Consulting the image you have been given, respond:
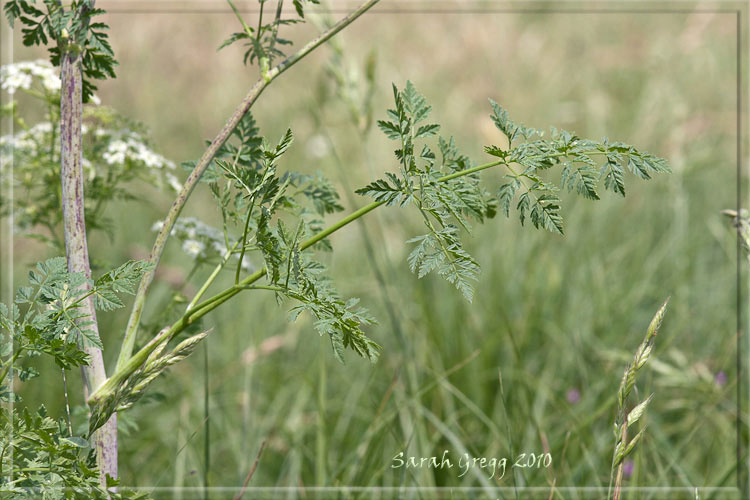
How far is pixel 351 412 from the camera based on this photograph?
274cm

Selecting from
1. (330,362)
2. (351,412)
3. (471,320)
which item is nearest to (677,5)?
(471,320)

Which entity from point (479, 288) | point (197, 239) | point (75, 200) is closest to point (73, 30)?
point (75, 200)

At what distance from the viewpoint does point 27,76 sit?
158 centimetres

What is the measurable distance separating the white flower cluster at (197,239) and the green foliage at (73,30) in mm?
452

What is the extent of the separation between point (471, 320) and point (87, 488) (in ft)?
8.09

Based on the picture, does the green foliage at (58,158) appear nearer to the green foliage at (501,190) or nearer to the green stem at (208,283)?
the green stem at (208,283)

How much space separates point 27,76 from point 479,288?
8.58 ft

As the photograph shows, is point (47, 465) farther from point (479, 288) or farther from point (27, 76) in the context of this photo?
point (479, 288)

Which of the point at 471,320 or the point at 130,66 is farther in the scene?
the point at 130,66

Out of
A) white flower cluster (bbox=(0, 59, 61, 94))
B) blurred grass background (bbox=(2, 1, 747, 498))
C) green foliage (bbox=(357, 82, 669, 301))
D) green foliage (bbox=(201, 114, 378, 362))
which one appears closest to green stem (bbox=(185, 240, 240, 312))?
green foliage (bbox=(201, 114, 378, 362))

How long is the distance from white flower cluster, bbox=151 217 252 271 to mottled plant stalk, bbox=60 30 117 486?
40 cm

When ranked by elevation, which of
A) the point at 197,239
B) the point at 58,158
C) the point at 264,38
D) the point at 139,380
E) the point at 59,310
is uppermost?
the point at 264,38

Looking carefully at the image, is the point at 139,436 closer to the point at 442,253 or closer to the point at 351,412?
the point at 351,412

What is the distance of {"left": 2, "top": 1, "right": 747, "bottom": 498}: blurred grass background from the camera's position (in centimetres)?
242
